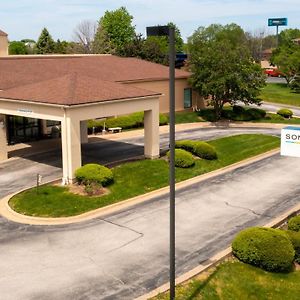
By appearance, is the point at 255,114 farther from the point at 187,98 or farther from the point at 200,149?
the point at 200,149

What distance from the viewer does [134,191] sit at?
26.4m

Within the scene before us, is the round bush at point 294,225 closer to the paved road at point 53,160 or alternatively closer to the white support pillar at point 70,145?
the white support pillar at point 70,145

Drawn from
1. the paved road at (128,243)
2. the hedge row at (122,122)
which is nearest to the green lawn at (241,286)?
the paved road at (128,243)

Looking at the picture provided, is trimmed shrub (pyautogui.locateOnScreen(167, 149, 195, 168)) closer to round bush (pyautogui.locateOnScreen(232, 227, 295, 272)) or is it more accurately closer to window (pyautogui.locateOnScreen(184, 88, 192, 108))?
round bush (pyautogui.locateOnScreen(232, 227, 295, 272))

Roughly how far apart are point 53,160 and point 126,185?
319 inches

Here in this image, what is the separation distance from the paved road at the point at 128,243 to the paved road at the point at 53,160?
6.34 metres

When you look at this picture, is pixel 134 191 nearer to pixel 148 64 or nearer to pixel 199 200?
pixel 199 200

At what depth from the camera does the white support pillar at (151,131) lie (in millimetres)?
32062

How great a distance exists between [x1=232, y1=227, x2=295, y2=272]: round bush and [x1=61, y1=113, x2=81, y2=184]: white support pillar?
1213 centimetres

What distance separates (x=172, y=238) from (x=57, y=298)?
4.30 m

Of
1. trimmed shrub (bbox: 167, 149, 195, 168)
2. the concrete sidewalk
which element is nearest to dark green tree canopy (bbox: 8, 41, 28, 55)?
the concrete sidewalk

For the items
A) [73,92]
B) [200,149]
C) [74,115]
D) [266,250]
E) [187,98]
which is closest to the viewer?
[266,250]

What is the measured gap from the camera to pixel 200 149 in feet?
108

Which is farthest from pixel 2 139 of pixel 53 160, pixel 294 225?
pixel 294 225
